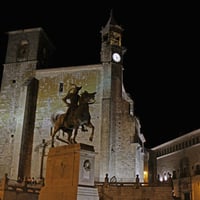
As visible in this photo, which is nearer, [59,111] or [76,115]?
[76,115]

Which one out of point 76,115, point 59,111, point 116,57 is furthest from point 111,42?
point 76,115

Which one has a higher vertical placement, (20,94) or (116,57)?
(116,57)

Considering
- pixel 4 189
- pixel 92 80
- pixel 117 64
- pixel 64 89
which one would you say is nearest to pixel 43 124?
pixel 64 89

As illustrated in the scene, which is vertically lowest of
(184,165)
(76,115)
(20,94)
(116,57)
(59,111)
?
(76,115)

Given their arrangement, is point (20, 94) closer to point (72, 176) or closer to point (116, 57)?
point (116, 57)

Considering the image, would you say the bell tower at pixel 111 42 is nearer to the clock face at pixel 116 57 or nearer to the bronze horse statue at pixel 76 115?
the clock face at pixel 116 57

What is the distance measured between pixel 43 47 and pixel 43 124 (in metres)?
9.81

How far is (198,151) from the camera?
37.2 meters

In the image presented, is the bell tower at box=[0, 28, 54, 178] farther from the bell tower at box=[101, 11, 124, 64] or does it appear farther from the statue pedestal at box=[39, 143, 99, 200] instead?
the statue pedestal at box=[39, 143, 99, 200]

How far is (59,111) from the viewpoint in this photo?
3306 cm

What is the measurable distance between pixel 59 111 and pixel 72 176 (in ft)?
66.1

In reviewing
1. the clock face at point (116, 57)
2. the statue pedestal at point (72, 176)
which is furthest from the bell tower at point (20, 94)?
the statue pedestal at point (72, 176)

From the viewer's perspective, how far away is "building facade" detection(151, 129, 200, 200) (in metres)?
37.2

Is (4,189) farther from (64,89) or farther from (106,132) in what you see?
(64,89)
